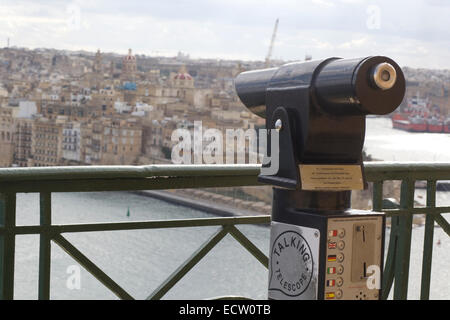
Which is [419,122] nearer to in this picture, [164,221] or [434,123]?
[434,123]

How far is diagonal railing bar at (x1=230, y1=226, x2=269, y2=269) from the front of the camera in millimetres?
1838

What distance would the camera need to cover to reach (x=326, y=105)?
111cm

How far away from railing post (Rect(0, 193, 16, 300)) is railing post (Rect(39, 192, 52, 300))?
7 cm

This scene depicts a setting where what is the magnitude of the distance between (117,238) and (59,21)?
28475mm

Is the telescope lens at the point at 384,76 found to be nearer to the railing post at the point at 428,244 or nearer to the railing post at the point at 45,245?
the railing post at the point at 45,245

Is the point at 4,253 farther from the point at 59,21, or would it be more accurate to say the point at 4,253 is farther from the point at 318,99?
the point at 59,21

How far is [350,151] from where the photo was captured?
1162 millimetres

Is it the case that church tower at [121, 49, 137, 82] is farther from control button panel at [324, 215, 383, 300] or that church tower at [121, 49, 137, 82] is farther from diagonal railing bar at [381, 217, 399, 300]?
control button panel at [324, 215, 383, 300]

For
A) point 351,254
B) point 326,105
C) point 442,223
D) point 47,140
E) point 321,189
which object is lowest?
point 47,140

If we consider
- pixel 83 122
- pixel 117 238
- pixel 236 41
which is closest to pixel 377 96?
pixel 117 238

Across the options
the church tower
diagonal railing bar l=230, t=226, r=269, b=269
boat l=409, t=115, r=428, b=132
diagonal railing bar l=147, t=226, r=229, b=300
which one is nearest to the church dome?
the church tower

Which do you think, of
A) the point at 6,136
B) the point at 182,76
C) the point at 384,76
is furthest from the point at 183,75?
the point at 384,76

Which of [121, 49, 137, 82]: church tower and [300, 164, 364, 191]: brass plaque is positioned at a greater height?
[121, 49, 137, 82]: church tower

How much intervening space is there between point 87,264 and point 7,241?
0.64 ft
